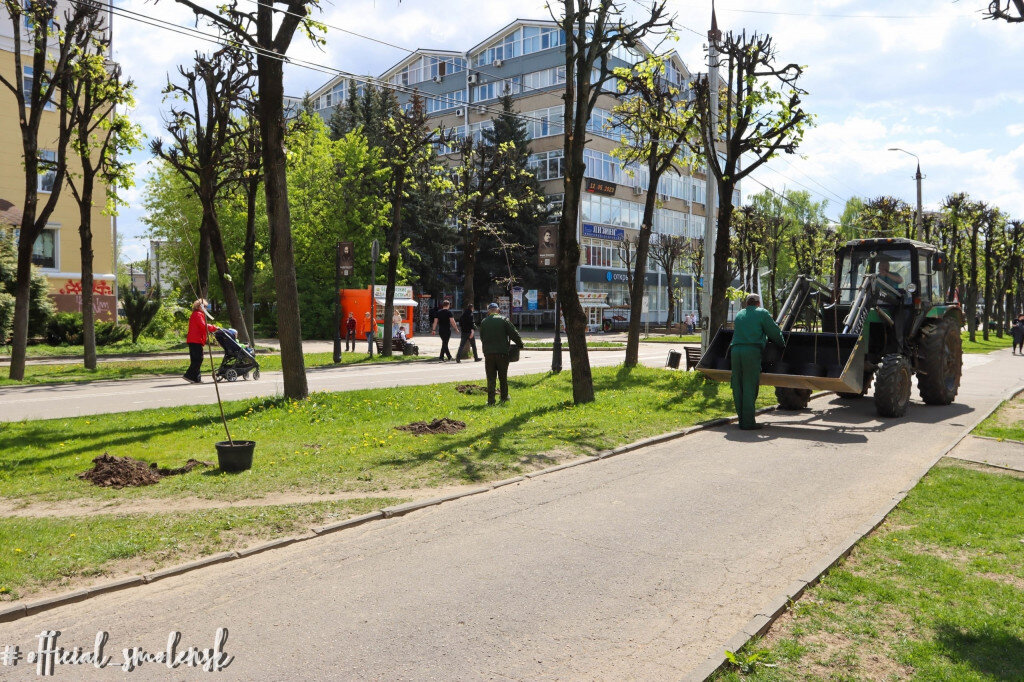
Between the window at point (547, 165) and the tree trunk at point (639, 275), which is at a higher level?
the window at point (547, 165)

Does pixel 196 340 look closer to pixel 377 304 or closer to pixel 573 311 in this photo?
pixel 573 311

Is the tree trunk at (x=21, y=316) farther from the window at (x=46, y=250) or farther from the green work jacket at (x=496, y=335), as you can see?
the window at (x=46, y=250)

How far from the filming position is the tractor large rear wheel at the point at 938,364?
47.2ft

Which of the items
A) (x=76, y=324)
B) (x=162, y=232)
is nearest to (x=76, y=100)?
(x=76, y=324)

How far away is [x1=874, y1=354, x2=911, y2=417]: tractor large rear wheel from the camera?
41.8 feet

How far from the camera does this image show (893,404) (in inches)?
504

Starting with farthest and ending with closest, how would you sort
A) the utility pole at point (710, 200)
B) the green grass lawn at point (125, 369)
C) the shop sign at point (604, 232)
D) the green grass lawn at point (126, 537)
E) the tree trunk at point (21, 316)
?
the shop sign at point (604, 232), the utility pole at point (710, 200), the green grass lawn at point (125, 369), the tree trunk at point (21, 316), the green grass lawn at point (126, 537)

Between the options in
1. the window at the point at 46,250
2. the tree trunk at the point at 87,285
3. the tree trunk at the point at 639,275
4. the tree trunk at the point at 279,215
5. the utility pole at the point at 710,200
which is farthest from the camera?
the window at the point at 46,250

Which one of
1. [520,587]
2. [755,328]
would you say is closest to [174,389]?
[755,328]

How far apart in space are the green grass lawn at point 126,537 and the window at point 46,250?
113 ft

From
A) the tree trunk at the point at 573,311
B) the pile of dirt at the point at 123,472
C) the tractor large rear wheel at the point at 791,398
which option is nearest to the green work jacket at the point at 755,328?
the tractor large rear wheel at the point at 791,398

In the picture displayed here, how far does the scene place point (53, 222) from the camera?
1426 inches

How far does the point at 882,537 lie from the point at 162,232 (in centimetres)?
5379

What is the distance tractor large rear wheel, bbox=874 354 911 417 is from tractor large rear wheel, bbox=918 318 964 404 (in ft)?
5.54
